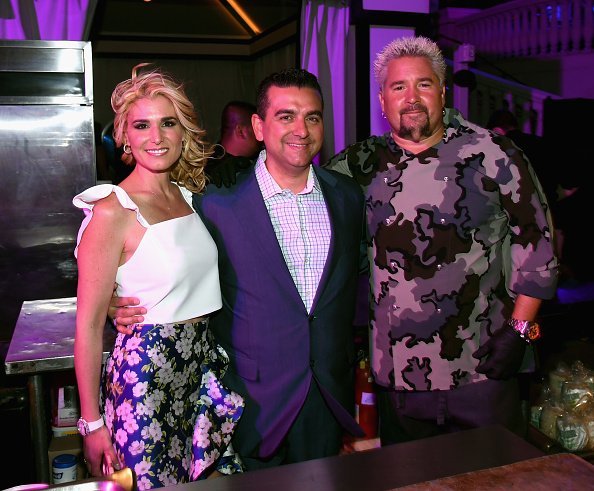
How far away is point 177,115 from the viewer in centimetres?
191

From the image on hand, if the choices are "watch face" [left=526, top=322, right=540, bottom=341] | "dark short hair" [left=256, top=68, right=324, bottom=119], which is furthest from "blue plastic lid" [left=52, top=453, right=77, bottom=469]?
"watch face" [left=526, top=322, right=540, bottom=341]

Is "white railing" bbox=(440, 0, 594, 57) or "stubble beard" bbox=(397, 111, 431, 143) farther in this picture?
"white railing" bbox=(440, 0, 594, 57)

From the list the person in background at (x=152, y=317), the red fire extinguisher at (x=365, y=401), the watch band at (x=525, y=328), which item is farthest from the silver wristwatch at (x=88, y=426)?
the red fire extinguisher at (x=365, y=401)

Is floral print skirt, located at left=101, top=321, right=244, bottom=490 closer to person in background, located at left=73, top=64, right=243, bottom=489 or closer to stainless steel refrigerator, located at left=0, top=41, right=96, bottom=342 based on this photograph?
person in background, located at left=73, top=64, right=243, bottom=489

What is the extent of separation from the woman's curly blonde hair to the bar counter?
1.14m

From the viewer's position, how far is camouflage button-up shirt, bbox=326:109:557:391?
2066 millimetres

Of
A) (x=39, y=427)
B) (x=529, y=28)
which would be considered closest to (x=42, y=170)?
(x=39, y=427)

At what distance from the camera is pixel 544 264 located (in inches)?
81.1

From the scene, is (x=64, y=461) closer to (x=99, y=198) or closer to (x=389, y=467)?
(x=99, y=198)

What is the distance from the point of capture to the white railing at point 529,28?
10109 mm

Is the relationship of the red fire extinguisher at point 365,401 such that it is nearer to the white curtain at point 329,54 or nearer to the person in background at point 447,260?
the person in background at point 447,260

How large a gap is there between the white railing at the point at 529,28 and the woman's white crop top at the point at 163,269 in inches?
388

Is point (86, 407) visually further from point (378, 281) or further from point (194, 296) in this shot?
point (378, 281)

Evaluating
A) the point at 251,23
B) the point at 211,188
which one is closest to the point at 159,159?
the point at 211,188
